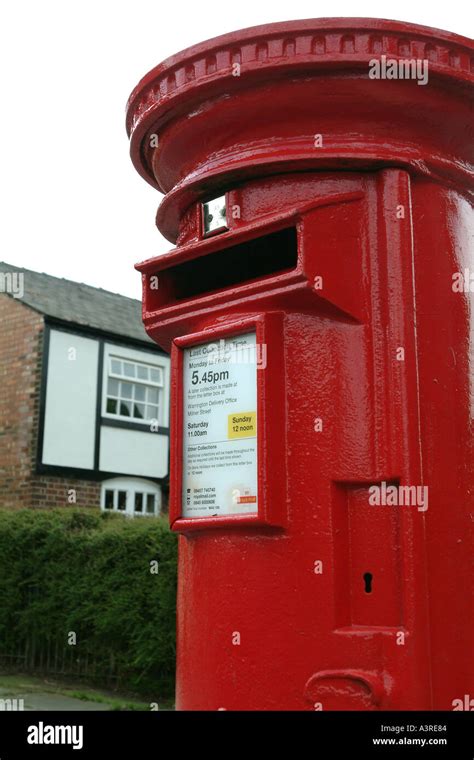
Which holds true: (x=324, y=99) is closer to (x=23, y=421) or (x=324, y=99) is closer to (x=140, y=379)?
(x=23, y=421)

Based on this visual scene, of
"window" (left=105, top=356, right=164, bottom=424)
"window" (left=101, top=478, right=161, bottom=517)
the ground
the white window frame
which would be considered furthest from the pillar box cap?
"window" (left=105, top=356, right=164, bottom=424)

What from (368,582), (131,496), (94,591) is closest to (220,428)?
(368,582)

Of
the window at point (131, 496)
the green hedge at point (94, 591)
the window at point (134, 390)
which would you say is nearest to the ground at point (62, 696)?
the green hedge at point (94, 591)

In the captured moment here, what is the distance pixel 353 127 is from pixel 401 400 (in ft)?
2.76

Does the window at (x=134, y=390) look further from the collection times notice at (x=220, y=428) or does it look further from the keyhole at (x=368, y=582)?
the keyhole at (x=368, y=582)

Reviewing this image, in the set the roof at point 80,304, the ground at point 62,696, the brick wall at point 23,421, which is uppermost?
the roof at point 80,304

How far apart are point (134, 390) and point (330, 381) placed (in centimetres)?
1422

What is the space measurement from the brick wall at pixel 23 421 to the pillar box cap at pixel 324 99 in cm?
1196

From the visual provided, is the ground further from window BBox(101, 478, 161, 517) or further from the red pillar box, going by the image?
window BBox(101, 478, 161, 517)

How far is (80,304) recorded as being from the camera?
16844 millimetres

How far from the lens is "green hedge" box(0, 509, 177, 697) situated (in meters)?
7.78

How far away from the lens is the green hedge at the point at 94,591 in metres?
7.78

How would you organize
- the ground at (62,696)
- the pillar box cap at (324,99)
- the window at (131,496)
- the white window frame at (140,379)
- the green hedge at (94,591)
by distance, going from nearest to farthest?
the pillar box cap at (324,99) → the ground at (62,696) → the green hedge at (94,591) → the window at (131,496) → the white window frame at (140,379)

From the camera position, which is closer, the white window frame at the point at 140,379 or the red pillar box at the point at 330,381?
the red pillar box at the point at 330,381
